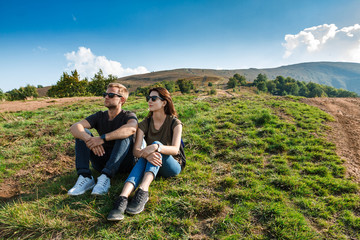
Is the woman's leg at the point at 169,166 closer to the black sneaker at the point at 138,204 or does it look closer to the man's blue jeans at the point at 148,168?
the man's blue jeans at the point at 148,168

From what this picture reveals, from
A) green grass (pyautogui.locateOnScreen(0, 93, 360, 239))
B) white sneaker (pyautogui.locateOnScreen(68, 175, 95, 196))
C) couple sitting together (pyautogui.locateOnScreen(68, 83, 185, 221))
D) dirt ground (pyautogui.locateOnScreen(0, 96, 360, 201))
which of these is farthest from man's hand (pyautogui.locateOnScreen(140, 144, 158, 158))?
dirt ground (pyautogui.locateOnScreen(0, 96, 360, 201))

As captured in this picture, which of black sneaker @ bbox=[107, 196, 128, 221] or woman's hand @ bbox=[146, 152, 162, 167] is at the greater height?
woman's hand @ bbox=[146, 152, 162, 167]

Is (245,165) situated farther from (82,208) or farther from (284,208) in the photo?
(82,208)

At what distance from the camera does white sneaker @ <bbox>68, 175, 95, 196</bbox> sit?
10.2 feet

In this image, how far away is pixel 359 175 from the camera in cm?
418

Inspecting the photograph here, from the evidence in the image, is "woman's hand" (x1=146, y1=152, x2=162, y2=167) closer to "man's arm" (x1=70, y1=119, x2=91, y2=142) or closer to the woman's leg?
the woman's leg

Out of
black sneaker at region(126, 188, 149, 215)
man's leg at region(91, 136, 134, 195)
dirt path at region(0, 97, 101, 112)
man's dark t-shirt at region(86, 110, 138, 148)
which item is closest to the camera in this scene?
black sneaker at region(126, 188, 149, 215)

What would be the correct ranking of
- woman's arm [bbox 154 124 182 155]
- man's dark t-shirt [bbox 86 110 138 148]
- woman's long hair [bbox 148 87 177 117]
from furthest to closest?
man's dark t-shirt [bbox 86 110 138 148] < woman's long hair [bbox 148 87 177 117] < woman's arm [bbox 154 124 182 155]

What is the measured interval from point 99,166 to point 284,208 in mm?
3602

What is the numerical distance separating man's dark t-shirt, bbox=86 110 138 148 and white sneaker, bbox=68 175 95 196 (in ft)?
2.33

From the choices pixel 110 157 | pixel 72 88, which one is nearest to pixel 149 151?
pixel 110 157

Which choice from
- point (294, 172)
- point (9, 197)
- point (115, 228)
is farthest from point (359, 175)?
point (9, 197)

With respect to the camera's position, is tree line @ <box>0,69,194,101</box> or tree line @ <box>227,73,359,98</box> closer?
tree line @ <box>0,69,194,101</box>

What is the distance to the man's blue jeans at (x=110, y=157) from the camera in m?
3.23
